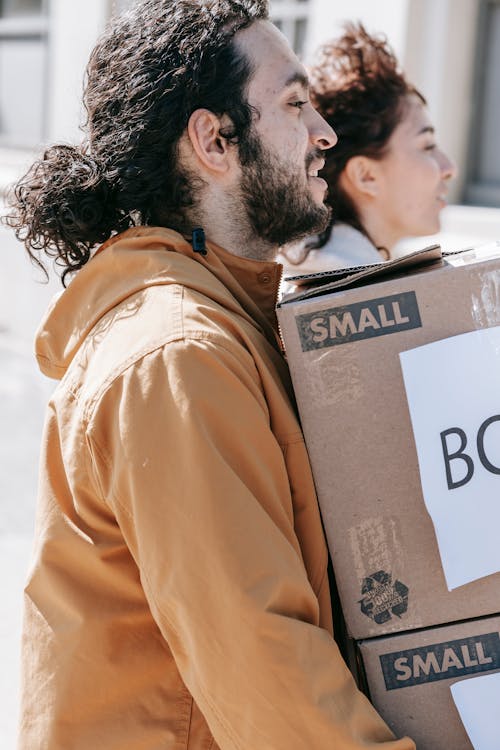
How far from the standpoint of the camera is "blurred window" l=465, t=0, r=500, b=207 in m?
4.45

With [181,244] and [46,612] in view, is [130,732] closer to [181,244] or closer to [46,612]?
[46,612]

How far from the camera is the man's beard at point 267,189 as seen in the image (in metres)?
1.73

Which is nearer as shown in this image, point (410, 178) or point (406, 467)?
point (406, 467)

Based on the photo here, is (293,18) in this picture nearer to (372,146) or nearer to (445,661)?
(372,146)

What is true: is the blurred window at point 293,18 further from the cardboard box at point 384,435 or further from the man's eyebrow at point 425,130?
the cardboard box at point 384,435

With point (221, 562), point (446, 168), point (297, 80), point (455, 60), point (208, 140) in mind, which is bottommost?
point (221, 562)

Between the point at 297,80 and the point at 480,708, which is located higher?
the point at 297,80

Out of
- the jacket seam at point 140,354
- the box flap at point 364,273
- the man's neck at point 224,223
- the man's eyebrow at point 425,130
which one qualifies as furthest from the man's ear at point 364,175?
the jacket seam at point 140,354

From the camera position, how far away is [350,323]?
142 centimetres

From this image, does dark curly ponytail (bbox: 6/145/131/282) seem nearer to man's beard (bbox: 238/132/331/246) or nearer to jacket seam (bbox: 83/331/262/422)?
man's beard (bbox: 238/132/331/246)

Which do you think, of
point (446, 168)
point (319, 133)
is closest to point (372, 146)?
point (446, 168)

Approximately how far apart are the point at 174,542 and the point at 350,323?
0.40m

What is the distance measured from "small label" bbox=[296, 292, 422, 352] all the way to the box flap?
0.04 m

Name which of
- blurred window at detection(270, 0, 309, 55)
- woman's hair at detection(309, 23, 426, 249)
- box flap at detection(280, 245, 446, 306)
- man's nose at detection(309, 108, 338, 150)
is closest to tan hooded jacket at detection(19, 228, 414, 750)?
box flap at detection(280, 245, 446, 306)
